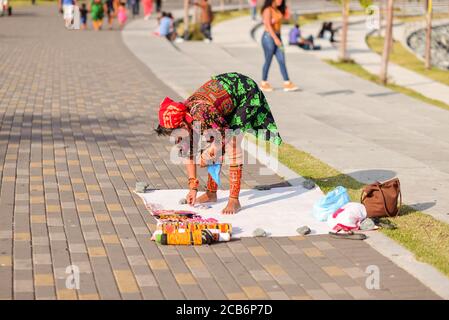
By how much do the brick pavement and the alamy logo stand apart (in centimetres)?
4

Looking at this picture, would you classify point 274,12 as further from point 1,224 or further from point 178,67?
point 1,224

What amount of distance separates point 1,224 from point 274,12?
9.73m

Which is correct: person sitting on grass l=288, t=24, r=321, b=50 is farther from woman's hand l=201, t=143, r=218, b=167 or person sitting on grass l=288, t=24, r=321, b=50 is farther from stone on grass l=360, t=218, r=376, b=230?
stone on grass l=360, t=218, r=376, b=230

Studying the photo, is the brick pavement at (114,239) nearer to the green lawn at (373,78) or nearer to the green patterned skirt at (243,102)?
the green patterned skirt at (243,102)

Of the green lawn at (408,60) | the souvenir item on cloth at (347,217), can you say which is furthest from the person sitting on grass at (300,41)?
the souvenir item on cloth at (347,217)

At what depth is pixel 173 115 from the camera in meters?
8.56

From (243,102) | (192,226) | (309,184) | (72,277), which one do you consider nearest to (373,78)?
(309,184)

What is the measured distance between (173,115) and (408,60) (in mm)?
19506

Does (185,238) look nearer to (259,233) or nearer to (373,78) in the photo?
(259,233)

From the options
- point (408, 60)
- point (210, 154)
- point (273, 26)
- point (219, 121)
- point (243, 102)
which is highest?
point (273, 26)

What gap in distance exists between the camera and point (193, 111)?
8617mm

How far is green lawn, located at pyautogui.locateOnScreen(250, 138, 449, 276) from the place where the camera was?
25.1ft

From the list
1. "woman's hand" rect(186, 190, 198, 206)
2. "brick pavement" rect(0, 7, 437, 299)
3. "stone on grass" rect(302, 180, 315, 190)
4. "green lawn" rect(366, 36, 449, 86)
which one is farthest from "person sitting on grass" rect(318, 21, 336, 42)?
"woman's hand" rect(186, 190, 198, 206)
